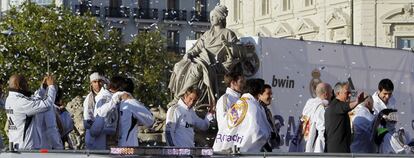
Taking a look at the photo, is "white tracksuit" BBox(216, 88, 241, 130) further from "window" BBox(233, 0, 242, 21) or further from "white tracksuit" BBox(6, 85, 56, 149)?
"window" BBox(233, 0, 242, 21)

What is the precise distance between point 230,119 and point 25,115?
2404mm

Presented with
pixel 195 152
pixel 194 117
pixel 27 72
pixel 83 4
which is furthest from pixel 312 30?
pixel 195 152

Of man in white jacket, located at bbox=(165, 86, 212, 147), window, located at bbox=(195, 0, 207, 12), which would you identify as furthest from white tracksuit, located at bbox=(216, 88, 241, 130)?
window, located at bbox=(195, 0, 207, 12)

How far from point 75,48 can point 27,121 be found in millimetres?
38754

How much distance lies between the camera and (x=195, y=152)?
10852 mm

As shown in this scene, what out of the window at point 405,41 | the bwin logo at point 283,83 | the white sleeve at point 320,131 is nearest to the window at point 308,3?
the window at point 405,41

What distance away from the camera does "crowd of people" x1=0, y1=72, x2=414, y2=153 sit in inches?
588

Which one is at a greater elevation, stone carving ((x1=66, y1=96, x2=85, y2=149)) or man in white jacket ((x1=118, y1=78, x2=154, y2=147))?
man in white jacket ((x1=118, y1=78, x2=154, y2=147))

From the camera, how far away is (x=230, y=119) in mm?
14922

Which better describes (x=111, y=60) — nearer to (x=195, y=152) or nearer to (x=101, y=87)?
(x=101, y=87)

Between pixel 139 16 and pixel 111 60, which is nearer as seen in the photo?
pixel 111 60

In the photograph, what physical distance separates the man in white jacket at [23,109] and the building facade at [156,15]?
6937 centimetres

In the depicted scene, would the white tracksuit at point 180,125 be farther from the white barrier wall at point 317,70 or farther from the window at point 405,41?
the window at point 405,41

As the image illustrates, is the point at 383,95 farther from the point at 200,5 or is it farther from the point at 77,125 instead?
the point at 200,5
